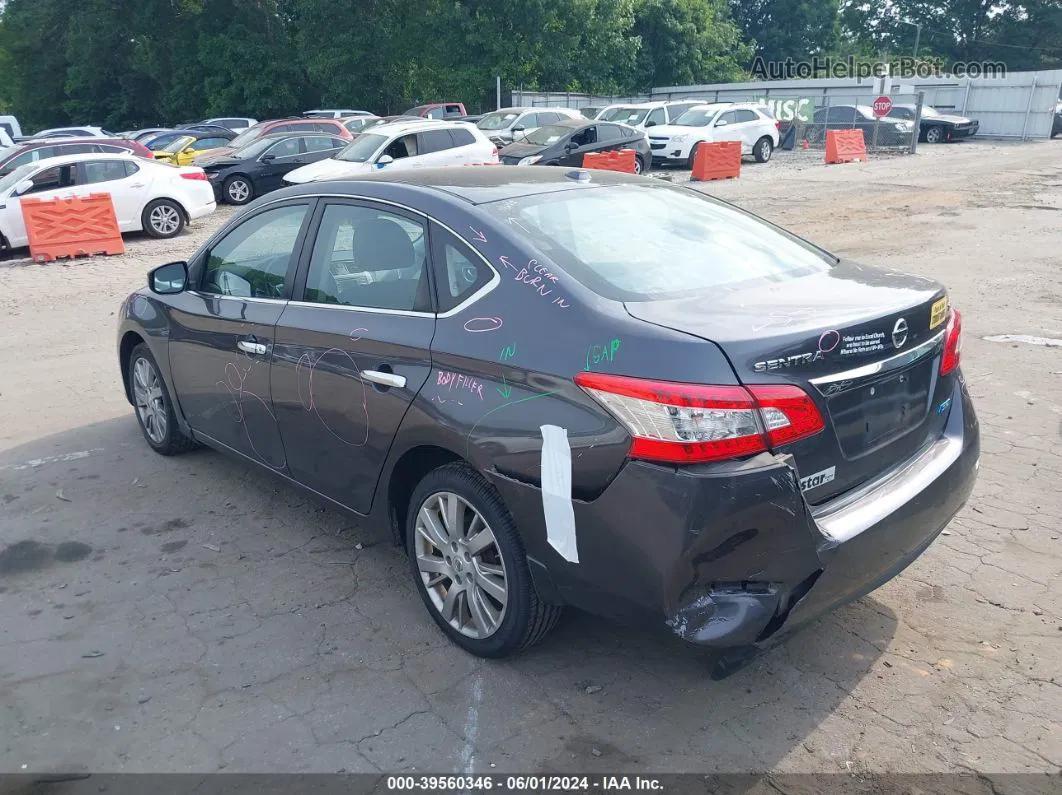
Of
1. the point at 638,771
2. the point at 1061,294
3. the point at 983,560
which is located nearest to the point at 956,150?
the point at 1061,294

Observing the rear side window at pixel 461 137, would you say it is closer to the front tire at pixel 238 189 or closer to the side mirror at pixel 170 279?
the front tire at pixel 238 189

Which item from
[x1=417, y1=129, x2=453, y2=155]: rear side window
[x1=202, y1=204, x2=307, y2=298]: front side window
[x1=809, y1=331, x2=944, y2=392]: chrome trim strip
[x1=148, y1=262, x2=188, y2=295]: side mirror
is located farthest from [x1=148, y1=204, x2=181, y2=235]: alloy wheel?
[x1=809, y1=331, x2=944, y2=392]: chrome trim strip

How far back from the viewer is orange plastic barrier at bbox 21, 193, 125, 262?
13.1m

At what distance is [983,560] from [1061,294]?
6.51 metres

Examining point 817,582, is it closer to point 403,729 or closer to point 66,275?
point 403,729

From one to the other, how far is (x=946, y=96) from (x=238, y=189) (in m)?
32.2

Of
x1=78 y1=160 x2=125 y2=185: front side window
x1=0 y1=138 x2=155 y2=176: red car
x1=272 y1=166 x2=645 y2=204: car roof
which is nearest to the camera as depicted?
x1=272 y1=166 x2=645 y2=204: car roof

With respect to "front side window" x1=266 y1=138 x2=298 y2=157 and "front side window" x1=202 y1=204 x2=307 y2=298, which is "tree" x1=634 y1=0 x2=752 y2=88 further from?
"front side window" x1=202 y1=204 x2=307 y2=298

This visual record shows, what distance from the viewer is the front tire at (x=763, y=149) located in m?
26.5

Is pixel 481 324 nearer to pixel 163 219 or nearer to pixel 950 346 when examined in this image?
pixel 950 346

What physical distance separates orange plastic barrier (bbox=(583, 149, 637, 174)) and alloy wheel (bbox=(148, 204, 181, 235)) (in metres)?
9.11

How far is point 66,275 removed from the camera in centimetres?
1216

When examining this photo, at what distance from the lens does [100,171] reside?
1466 cm

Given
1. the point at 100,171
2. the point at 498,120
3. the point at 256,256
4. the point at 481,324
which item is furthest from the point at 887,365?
the point at 498,120
